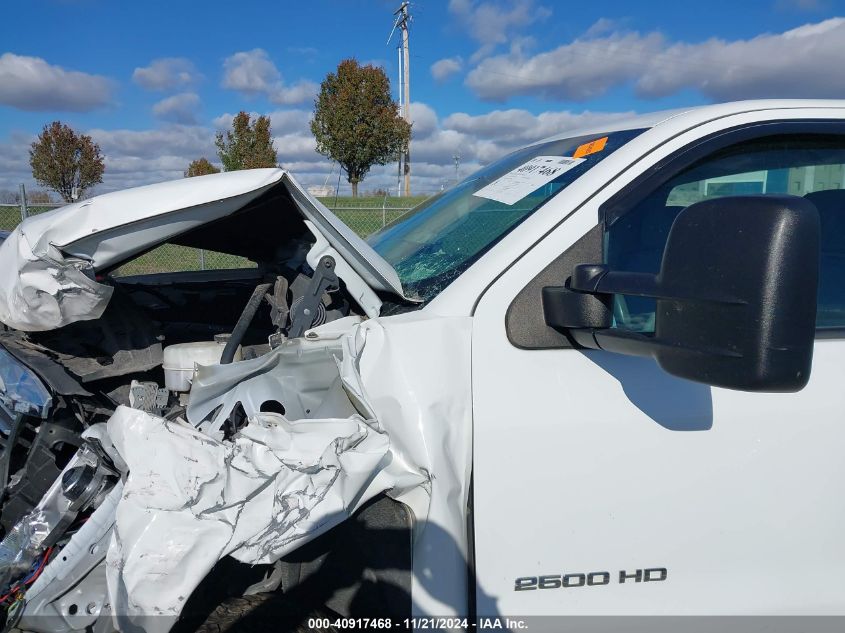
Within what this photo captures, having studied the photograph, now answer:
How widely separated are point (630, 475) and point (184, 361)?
4.42 feet

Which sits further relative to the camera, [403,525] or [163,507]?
[403,525]

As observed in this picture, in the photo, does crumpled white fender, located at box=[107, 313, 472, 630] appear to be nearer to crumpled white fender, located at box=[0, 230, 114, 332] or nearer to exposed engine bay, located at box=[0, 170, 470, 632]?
exposed engine bay, located at box=[0, 170, 470, 632]

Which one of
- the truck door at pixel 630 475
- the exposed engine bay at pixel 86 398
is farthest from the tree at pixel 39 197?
the truck door at pixel 630 475

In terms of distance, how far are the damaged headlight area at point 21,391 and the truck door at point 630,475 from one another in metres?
1.26

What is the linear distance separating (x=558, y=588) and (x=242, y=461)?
2.68ft

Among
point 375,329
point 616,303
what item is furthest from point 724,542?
point 375,329

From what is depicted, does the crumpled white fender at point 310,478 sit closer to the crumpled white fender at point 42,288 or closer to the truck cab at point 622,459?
the truck cab at point 622,459

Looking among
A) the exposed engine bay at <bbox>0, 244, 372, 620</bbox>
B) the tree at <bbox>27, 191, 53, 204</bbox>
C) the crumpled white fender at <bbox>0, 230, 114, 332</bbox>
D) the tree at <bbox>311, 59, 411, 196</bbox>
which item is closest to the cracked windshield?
the exposed engine bay at <bbox>0, 244, 372, 620</bbox>

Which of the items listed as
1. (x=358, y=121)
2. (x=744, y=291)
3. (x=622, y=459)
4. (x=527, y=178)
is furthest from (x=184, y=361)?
(x=358, y=121)

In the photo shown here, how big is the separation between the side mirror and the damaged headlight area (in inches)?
66.7

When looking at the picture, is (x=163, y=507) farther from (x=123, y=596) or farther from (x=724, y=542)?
(x=724, y=542)

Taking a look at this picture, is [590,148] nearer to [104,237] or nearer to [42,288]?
[104,237]

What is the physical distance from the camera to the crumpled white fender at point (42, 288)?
1.80 meters

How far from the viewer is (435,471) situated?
1.60m
